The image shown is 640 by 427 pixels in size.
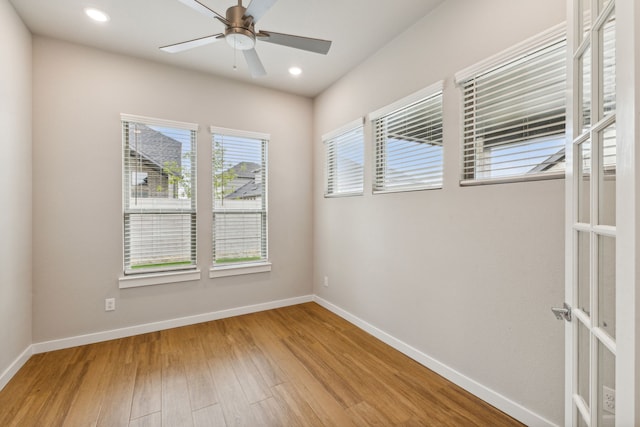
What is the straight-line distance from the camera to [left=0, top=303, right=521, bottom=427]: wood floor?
180cm

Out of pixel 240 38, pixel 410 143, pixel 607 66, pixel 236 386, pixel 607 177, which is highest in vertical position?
pixel 240 38

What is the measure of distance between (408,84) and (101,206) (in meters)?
3.26

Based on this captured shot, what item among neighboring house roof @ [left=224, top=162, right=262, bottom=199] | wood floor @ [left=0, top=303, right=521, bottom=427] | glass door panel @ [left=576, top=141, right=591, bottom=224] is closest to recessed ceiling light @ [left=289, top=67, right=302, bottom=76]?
neighboring house roof @ [left=224, top=162, right=262, bottom=199]

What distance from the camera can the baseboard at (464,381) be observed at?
173 centimetres

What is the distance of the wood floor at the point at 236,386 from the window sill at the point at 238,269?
721 mm

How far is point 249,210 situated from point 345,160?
55.3 inches

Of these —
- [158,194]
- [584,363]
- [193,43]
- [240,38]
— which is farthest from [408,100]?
[158,194]

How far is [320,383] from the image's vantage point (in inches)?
85.3

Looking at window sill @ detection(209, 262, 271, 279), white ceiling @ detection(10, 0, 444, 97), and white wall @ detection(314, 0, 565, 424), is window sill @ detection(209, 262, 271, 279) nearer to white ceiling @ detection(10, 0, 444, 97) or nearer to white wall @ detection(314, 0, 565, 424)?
white wall @ detection(314, 0, 565, 424)

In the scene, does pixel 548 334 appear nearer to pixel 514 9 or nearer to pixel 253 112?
pixel 514 9

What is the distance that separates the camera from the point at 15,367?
230 centimetres

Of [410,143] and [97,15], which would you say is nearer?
[97,15]

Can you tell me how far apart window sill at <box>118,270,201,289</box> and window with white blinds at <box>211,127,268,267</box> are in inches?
12.7

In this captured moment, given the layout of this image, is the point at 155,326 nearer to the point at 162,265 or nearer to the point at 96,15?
the point at 162,265
